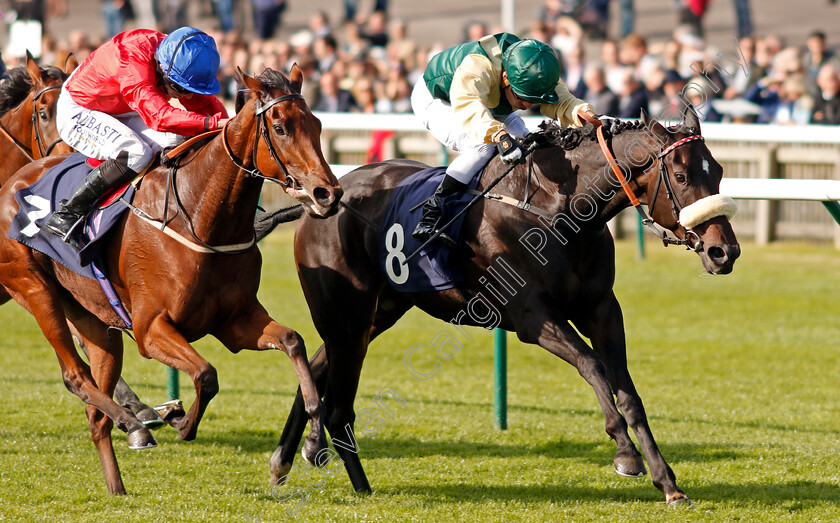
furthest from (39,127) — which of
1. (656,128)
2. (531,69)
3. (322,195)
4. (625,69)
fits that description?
(625,69)

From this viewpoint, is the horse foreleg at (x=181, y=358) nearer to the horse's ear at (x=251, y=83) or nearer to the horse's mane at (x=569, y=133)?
the horse's ear at (x=251, y=83)

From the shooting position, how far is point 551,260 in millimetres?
4758

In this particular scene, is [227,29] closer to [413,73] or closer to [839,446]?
[413,73]

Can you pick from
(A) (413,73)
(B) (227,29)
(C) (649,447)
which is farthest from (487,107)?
(B) (227,29)

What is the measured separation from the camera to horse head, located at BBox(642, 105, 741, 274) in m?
4.43

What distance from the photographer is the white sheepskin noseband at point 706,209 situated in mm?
4414

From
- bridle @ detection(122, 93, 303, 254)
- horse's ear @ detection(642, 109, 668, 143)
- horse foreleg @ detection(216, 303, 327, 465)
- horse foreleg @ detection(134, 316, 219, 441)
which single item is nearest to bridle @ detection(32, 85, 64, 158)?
bridle @ detection(122, 93, 303, 254)

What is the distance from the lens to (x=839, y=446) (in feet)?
19.7

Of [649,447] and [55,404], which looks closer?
[649,447]

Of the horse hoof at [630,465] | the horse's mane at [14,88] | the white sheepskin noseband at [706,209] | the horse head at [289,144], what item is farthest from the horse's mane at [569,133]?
the horse's mane at [14,88]

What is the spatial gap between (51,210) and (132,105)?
697 millimetres

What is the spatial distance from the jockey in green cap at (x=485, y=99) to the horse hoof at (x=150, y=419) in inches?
53.6

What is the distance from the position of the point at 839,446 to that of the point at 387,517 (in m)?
2.78

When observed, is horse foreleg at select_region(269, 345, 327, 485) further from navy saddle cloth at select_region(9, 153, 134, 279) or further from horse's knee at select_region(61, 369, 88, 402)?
navy saddle cloth at select_region(9, 153, 134, 279)
